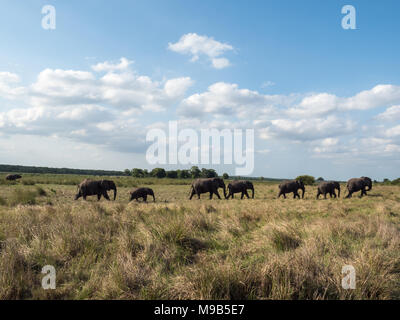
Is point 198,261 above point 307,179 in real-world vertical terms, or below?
above

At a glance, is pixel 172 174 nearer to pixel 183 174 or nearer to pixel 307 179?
pixel 183 174

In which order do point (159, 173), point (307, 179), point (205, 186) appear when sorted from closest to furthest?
point (205, 186), point (307, 179), point (159, 173)

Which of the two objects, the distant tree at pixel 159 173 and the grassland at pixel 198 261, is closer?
the grassland at pixel 198 261

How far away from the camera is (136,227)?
662 cm

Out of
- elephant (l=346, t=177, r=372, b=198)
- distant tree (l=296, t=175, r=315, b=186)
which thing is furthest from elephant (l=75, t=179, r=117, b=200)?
distant tree (l=296, t=175, r=315, b=186)

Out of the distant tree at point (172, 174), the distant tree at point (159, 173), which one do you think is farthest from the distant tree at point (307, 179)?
the distant tree at point (159, 173)

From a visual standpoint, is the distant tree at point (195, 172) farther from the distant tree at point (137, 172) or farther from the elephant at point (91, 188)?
the elephant at point (91, 188)

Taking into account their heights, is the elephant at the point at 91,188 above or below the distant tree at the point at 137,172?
above

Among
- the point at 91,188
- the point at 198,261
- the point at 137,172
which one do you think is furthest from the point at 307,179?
the point at 198,261

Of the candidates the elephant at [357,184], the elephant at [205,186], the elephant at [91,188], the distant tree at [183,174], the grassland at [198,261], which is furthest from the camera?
the distant tree at [183,174]

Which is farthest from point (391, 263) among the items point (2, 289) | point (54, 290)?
point (2, 289)

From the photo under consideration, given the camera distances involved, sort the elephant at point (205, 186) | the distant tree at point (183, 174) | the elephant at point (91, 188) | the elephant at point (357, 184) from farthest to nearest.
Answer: the distant tree at point (183, 174) → the elephant at point (205, 186) → the elephant at point (357, 184) → the elephant at point (91, 188)
